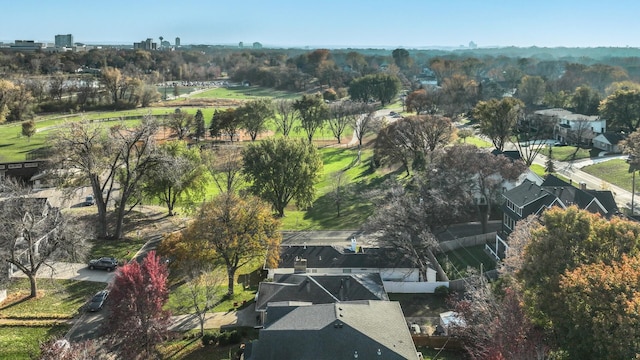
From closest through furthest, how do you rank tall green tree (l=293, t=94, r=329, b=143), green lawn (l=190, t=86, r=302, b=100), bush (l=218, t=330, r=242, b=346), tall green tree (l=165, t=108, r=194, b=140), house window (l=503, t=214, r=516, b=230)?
bush (l=218, t=330, r=242, b=346)
house window (l=503, t=214, r=516, b=230)
tall green tree (l=165, t=108, r=194, b=140)
tall green tree (l=293, t=94, r=329, b=143)
green lawn (l=190, t=86, r=302, b=100)

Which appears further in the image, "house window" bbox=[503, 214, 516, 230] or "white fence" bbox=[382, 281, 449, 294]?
"house window" bbox=[503, 214, 516, 230]

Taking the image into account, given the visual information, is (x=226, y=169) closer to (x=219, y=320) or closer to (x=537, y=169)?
(x=219, y=320)

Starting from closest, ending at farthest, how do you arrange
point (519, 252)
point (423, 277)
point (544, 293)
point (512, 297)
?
point (544, 293) → point (512, 297) → point (519, 252) → point (423, 277)

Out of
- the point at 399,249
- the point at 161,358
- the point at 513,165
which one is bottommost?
the point at 161,358

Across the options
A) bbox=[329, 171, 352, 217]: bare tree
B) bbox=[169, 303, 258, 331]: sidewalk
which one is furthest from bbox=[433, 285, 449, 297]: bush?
bbox=[329, 171, 352, 217]: bare tree

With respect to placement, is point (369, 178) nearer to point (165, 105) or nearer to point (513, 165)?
point (513, 165)

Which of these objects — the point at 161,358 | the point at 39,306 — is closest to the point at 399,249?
the point at 161,358

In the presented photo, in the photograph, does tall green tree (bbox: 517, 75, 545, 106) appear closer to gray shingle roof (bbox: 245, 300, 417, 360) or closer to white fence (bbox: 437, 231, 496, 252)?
white fence (bbox: 437, 231, 496, 252)

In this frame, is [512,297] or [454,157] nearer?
[512,297]
